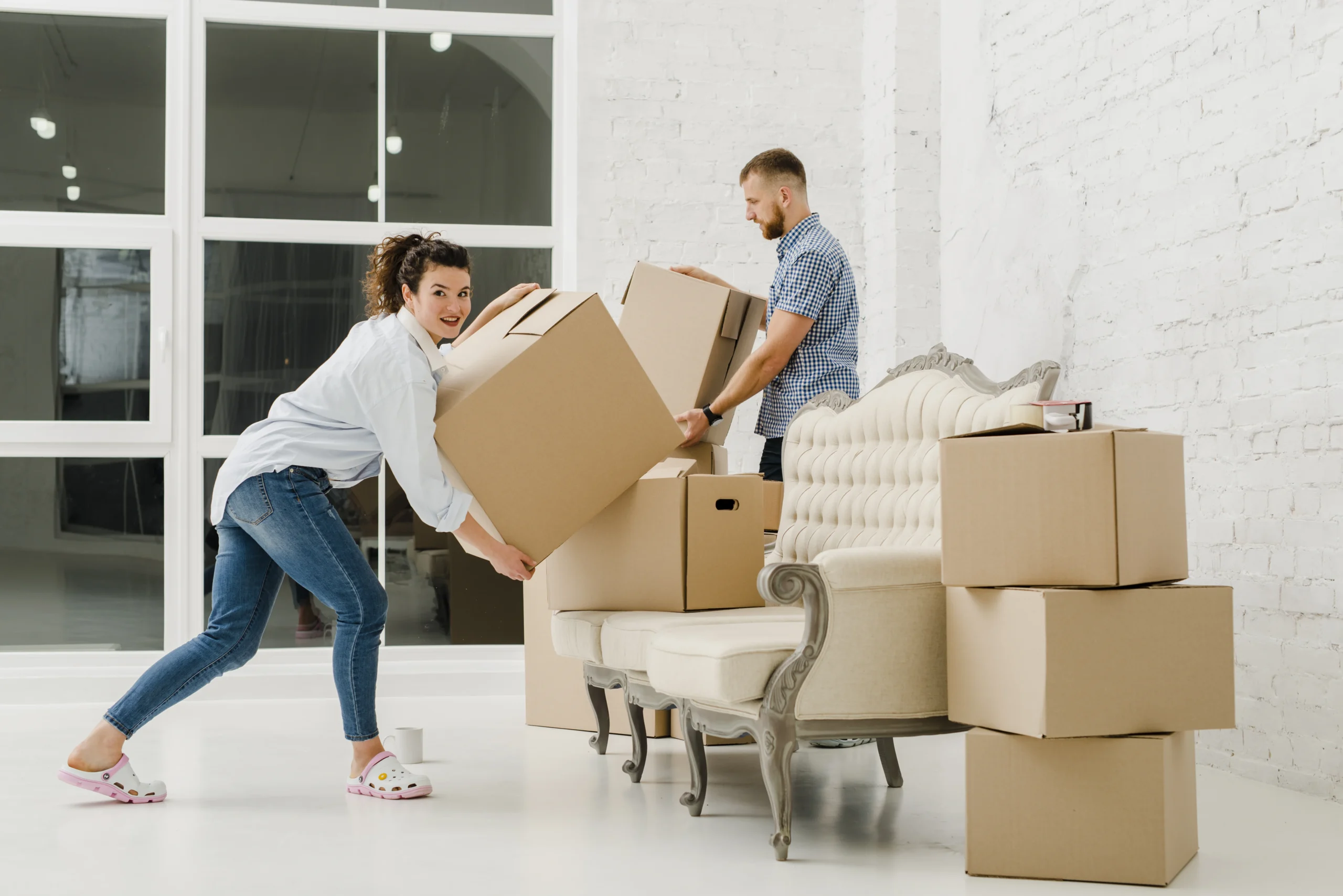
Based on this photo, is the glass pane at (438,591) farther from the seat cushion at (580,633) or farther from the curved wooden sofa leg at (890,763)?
the curved wooden sofa leg at (890,763)

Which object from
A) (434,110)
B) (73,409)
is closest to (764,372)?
(434,110)

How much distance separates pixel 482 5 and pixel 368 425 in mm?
2615

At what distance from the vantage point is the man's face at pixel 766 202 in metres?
3.31

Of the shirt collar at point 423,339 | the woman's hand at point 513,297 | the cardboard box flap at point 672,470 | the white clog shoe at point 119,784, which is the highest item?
the woman's hand at point 513,297

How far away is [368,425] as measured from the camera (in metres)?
2.35

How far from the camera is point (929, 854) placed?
2.13m

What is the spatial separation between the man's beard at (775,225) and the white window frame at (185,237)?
3.64ft

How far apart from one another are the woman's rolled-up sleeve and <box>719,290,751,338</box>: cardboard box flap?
1.09m

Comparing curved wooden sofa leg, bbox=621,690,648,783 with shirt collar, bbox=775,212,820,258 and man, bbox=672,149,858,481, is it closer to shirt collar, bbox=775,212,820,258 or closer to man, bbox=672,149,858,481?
man, bbox=672,149,858,481

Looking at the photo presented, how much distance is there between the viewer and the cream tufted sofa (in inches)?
80.5

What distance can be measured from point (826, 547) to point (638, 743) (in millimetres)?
658

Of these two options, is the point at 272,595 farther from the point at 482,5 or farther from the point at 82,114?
the point at 482,5

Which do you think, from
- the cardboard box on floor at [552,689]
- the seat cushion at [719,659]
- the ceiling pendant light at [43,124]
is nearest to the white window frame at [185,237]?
the ceiling pendant light at [43,124]

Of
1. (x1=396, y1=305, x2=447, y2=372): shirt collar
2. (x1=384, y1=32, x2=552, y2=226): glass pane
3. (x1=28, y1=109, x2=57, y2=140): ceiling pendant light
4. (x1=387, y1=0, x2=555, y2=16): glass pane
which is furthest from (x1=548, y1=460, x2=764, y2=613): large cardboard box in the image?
(x1=28, y1=109, x2=57, y2=140): ceiling pendant light
